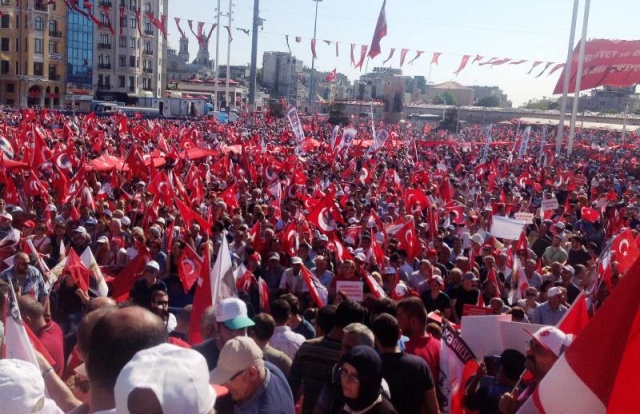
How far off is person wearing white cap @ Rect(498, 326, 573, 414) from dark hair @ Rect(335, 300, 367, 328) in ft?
3.22

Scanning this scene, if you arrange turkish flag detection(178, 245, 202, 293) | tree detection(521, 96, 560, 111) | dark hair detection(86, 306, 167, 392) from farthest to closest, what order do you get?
tree detection(521, 96, 560, 111)
turkish flag detection(178, 245, 202, 293)
dark hair detection(86, 306, 167, 392)

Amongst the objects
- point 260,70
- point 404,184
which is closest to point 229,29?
point 404,184

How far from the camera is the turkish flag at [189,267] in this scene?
25.6ft

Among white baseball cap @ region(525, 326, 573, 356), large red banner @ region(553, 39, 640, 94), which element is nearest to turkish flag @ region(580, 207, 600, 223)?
white baseball cap @ region(525, 326, 573, 356)

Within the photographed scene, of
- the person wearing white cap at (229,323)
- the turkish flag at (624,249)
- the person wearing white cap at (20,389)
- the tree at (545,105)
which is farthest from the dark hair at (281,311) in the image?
the tree at (545,105)

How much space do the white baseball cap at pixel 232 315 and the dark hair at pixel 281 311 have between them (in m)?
0.88

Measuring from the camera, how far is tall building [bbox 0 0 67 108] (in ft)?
218

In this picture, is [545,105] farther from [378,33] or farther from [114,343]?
[114,343]

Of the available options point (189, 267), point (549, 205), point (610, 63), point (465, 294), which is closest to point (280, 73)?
point (610, 63)

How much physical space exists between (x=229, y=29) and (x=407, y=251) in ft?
125

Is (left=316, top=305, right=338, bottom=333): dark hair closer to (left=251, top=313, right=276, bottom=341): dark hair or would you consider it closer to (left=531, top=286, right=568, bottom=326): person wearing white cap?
(left=251, top=313, right=276, bottom=341): dark hair

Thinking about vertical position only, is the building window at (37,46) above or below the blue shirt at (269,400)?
above

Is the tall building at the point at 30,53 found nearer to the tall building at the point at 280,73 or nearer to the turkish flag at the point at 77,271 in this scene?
the tall building at the point at 280,73

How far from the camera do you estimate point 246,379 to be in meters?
3.39
